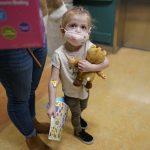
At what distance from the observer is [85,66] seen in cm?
108

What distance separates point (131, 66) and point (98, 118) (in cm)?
83

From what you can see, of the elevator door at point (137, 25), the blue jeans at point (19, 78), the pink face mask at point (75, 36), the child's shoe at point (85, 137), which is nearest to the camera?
the blue jeans at point (19, 78)

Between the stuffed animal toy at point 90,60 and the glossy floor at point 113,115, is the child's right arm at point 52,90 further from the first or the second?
the glossy floor at point 113,115

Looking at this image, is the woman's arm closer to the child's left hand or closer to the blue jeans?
the child's left hand

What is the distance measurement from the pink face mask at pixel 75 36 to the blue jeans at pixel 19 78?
0.15m

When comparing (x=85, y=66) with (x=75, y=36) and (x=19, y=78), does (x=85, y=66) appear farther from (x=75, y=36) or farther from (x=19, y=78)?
(x=19, y=78)

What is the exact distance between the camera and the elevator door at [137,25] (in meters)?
2.44

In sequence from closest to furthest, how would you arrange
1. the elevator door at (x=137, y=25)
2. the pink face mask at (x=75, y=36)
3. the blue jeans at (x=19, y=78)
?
1. the blue jeans at (x=19, y=78)
2. the pink face mask at (x=75, y=36)
3. the elevator door at (x=137, y=25)

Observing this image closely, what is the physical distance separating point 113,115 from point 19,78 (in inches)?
32.7

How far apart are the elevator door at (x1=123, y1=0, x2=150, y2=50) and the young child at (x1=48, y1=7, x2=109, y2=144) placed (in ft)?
4.91

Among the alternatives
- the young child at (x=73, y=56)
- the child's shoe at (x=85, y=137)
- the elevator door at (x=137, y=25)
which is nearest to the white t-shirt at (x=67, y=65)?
the young child at (x=73, y=56)

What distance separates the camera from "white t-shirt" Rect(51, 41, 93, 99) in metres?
1.13

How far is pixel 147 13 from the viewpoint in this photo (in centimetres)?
243

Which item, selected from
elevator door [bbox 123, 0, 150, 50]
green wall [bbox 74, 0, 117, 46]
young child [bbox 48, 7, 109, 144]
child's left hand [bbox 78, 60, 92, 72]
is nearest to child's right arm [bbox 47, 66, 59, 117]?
young child [bbox 48, 7, 109, 144]
